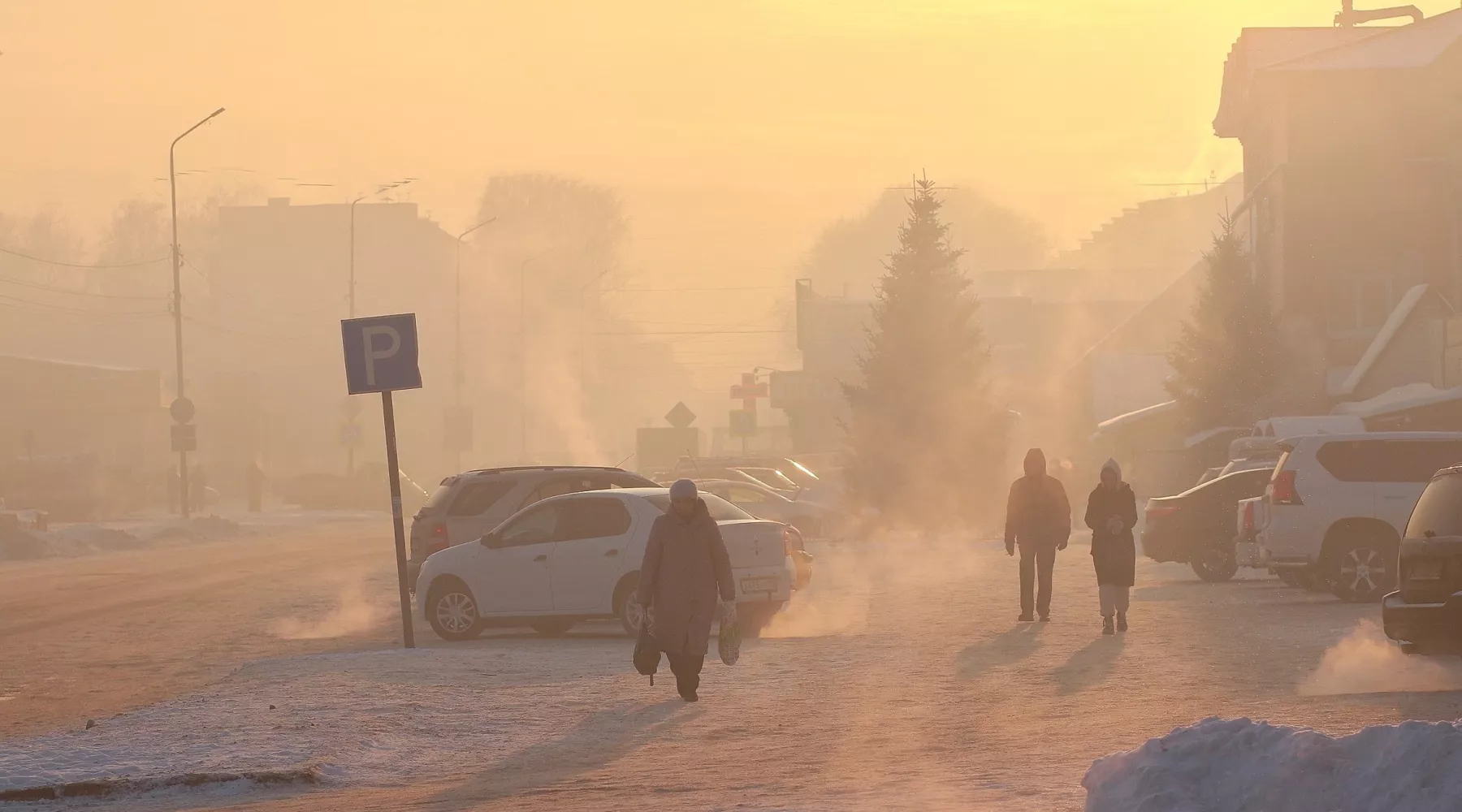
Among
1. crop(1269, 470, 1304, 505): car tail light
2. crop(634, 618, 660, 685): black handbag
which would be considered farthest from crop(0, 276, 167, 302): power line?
crop(634, 618, 660, 685): black handbag

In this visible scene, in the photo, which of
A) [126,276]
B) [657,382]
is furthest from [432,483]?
[657,382]

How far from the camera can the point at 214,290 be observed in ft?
420

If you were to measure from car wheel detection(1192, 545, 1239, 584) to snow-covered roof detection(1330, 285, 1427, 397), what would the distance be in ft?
79.4

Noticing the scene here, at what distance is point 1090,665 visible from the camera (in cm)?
1689

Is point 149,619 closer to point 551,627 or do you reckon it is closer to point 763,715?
point 551,627

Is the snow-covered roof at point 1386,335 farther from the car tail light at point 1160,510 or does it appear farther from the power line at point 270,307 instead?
the power line at point 270,307

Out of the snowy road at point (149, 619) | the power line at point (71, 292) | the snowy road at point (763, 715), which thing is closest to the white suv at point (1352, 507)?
the snowy road at point (763, 715)

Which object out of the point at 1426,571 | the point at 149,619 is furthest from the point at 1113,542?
the point at 149,619

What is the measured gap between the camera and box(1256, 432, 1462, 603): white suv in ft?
77.6

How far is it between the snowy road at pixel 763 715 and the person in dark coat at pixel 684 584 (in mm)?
422

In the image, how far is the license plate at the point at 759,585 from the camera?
2070 centimetres

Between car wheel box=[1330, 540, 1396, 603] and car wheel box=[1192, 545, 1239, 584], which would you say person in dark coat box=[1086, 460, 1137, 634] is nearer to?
car wheel box=[1330, 540, 1396, 603]

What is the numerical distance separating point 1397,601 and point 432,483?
3056 inches

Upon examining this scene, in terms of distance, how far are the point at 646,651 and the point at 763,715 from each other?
4.22 feet
